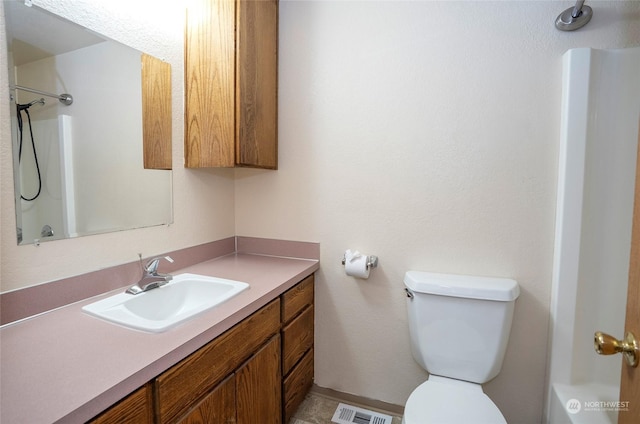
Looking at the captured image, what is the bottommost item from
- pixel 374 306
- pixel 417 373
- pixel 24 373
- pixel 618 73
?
pixel 417 373

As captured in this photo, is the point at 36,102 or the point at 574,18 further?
the point at 574,18

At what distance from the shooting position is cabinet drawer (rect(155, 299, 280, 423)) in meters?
0.81

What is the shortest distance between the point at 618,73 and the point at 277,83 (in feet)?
5.10

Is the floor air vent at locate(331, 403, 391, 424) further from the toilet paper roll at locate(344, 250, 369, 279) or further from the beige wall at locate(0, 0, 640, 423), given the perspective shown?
the toilet paper roll at locate(344, 250, 369, 279)

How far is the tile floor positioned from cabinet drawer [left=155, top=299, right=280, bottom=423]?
2.20 ft

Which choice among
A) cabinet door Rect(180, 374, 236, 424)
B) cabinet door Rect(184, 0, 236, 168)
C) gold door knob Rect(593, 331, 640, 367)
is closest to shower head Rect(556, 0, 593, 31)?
gold door knob Rect(593, 331, 640, 367)

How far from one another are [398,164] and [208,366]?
120 cm

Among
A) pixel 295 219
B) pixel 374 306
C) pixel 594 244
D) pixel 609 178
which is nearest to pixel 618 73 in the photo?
pixel 609 178

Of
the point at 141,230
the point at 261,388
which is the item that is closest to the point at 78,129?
the point at 141,230

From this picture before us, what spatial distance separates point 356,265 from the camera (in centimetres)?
159

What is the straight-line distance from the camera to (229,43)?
1.44 metres

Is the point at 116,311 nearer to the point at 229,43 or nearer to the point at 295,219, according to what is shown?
the point at 295,219

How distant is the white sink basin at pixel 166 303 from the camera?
958 mm

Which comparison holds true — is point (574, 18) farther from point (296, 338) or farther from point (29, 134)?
point (29, 134)
